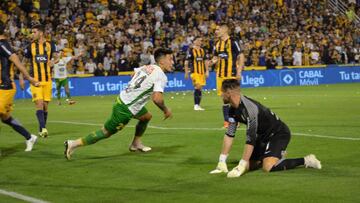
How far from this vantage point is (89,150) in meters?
11.9

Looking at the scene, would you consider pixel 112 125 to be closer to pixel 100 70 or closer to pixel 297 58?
pixel 100 70

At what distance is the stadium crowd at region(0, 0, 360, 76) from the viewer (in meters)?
33.4

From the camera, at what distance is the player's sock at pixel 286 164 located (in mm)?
8914

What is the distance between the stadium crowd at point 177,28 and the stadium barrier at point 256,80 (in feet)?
1.95

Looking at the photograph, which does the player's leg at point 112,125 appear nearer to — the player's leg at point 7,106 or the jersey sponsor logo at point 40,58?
the player's leg at point 7,106

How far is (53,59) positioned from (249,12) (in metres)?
28.5

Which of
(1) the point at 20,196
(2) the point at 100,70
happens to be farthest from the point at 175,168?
(2) the point at 100,70

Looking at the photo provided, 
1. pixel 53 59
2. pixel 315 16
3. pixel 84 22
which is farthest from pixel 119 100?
pixel 315 16

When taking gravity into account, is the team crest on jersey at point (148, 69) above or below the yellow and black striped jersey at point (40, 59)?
below

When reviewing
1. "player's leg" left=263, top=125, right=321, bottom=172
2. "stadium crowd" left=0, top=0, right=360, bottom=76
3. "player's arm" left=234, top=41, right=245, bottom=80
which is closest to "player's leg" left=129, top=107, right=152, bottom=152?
"player's leg" left=263, top=125, right=321, bottom=172

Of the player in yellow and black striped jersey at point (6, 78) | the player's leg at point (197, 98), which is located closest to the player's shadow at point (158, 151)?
the player in yellow and black striped jersey at point (6, 78)

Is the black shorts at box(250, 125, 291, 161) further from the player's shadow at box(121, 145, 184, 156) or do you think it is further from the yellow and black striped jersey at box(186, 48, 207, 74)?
the yellow and black striped jersey at box(186, 48, 207, 74)

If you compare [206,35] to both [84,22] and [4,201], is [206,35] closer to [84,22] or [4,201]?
[84,22]

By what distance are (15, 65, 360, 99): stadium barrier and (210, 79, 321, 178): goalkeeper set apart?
2289cm
